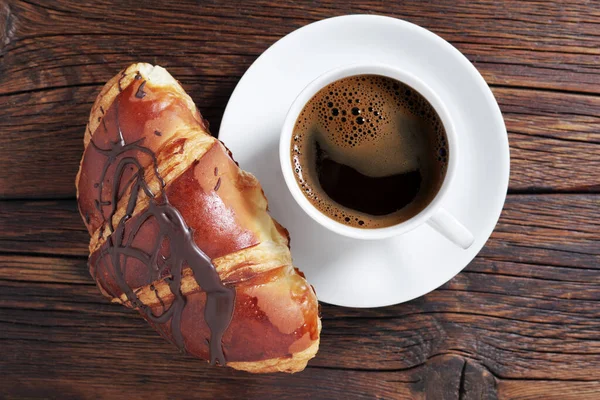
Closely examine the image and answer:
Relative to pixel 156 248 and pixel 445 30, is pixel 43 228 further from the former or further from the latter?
pixel 445 30

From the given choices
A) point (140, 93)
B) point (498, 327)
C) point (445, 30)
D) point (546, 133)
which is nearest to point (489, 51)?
point (445, 30)

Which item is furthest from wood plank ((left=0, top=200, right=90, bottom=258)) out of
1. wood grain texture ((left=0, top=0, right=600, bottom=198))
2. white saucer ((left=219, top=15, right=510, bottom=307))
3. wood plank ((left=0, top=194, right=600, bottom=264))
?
wood plank ((left=0, top=194, right=600, bottom=264))

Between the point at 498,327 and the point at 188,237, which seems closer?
the point at 188,237

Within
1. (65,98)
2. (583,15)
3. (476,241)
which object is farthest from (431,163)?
(65,98)

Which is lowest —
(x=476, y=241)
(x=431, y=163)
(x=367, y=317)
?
(x=367, y=317)

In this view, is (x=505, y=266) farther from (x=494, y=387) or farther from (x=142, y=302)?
(x=142, y=302)
